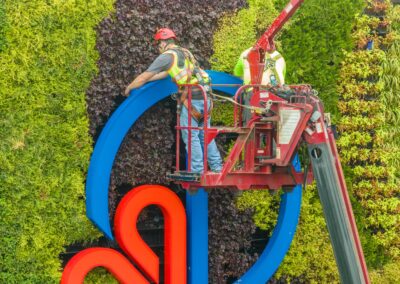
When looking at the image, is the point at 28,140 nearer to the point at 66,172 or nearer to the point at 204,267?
the point at 66,172

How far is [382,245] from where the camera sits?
1070 cm

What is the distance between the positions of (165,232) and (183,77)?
1959mm

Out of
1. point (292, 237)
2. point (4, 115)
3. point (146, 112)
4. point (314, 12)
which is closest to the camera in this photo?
point (4, 115)

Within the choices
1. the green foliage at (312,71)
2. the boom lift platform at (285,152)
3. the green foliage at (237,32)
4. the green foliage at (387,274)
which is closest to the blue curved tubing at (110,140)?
the green foliage at (237,32)

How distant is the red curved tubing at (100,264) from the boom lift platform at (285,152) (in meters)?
1.15

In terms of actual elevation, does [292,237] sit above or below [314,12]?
below

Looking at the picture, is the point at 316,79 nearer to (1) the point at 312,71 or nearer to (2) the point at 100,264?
(1) the point at 312,71

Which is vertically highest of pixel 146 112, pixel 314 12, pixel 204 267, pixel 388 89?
pixel 314 12

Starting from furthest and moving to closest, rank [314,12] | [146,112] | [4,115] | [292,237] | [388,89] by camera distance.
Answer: [388,89], [314,12], [292,237], [146,112], [4,115]

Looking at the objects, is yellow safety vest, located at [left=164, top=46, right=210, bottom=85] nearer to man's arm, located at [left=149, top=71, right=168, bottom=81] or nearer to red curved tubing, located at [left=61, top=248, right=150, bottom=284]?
man's arm, located at [left=149, top=71, right=168, bottom=81]

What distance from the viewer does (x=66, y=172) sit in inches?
322

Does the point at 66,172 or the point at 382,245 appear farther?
the point at 382,245

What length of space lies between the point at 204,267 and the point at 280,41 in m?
3.32

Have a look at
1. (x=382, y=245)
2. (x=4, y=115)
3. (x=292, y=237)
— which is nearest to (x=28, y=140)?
(x=4, y=115)
